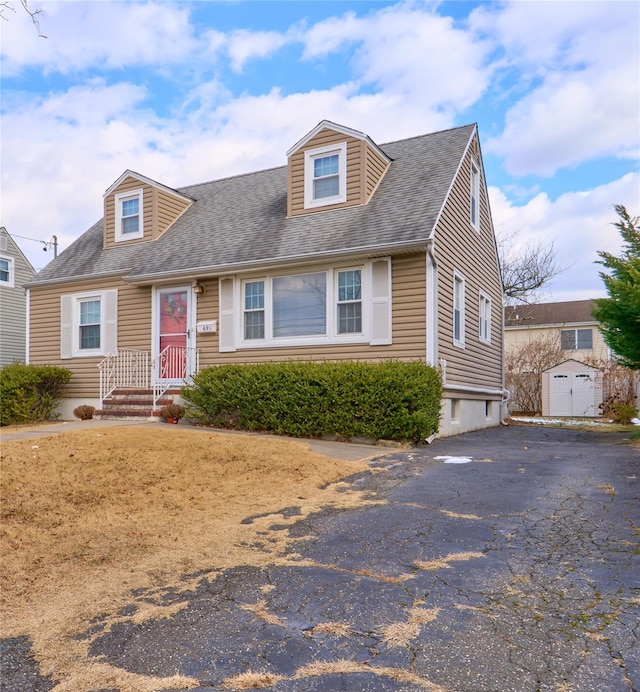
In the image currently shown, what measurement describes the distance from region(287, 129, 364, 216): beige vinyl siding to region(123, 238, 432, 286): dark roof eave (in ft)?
6.06

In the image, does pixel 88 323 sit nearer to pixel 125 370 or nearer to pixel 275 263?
pixel 125 370

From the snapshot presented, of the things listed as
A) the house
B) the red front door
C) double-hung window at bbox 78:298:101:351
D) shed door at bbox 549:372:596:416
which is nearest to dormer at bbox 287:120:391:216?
the red front door

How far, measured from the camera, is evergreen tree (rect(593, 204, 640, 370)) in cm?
1018

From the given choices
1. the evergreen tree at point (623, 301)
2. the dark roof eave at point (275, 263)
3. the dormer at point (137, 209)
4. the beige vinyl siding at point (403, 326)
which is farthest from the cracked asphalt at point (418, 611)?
the dormer at point (137, 209)

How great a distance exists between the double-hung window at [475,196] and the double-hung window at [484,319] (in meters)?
1.86

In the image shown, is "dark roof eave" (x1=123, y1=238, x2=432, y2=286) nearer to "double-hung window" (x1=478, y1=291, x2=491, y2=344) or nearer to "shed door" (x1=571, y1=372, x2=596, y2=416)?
"double-hung window" (x1=478, y1=291, x2=491, y2=344)

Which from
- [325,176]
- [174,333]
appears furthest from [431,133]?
[174,333]

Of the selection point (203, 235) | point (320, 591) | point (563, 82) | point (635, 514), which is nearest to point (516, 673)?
point (320, 591)

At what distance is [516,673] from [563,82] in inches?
445

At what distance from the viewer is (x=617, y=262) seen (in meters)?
10.9

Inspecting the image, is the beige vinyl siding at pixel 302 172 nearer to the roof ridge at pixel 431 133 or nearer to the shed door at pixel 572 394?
the roof ridge at pixel 431 133

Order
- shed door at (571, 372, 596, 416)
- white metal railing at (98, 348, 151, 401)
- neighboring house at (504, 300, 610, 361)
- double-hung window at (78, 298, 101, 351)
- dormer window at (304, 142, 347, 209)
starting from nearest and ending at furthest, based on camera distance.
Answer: dormer window at (304, 142, 347, 209) < white metal railing at (98, 348, 151, 401) < double-hung window at (78, 298, 101, 351) < shed door at (571, 372, 596, 416) < neighboring house at (504, 300, 610, 361)

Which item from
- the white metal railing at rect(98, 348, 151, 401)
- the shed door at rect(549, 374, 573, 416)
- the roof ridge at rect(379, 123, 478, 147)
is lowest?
the shed door at rect(549, 374, 573, 416)

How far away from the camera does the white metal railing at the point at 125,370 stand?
1362 cm
